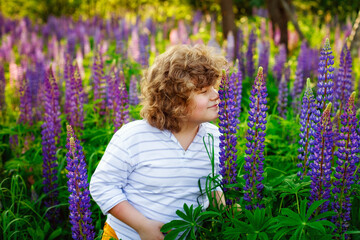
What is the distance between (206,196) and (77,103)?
172 centimetres

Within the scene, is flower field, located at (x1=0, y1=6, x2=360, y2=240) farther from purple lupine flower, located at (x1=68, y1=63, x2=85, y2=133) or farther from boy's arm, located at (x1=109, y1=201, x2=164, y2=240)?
boy's arm, located at (x1=109, y1=201, x2=164, y2=240)

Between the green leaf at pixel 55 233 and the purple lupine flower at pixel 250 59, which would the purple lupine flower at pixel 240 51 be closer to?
the purple lupine flower at pixel 250 59

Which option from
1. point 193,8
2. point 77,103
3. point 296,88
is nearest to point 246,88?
point 296,88

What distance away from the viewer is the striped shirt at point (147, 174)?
87.4 inches

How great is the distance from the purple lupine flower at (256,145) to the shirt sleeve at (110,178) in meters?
0.69

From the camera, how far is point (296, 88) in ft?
13.2

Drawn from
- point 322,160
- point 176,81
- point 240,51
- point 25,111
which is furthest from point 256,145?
point 240,51

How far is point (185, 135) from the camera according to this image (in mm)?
2408

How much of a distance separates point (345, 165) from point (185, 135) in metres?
0.92

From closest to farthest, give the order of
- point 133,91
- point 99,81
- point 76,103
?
1. point 76,103
2. point 133,91
3. point 99,81

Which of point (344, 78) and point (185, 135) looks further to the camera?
point (344, 78)

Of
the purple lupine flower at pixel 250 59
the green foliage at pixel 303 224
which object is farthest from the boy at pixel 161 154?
the purple lupine flower at pixel 250 59

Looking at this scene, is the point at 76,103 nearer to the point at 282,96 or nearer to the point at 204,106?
the point at 204,106

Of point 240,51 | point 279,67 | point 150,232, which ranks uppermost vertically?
point 240,51
